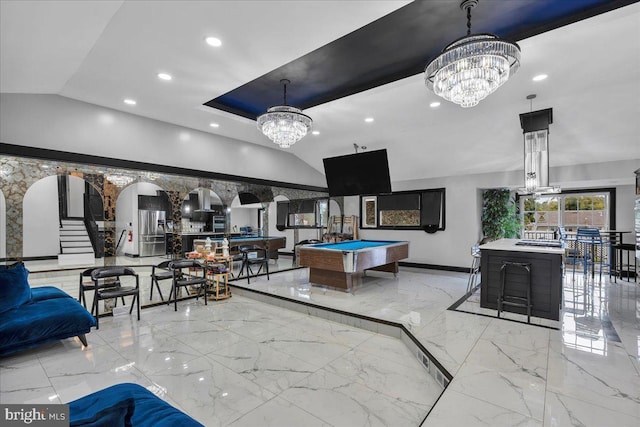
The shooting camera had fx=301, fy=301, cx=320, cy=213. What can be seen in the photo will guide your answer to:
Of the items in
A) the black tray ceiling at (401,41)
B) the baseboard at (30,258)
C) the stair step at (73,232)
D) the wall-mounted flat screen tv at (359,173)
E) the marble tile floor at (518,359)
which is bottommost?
the marble tile floor at (518,359)

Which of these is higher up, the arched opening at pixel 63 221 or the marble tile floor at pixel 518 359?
the arched opening at pixel 63 221

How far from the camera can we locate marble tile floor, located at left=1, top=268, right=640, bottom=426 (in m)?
2.23

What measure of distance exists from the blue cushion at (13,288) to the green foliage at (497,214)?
Result: 8.99 m

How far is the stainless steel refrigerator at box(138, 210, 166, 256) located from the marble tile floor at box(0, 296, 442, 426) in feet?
6.30

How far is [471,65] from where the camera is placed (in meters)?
2.64

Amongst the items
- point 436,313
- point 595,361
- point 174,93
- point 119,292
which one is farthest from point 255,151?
point 595,361

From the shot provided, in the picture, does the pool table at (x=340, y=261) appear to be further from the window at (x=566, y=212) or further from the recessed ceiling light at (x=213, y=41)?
the window at (x=566, y=212)

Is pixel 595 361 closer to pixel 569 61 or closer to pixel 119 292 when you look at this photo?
pixel 569 61

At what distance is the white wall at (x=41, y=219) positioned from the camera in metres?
4.48

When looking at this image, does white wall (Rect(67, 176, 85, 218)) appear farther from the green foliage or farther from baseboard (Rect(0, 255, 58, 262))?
the green foliage

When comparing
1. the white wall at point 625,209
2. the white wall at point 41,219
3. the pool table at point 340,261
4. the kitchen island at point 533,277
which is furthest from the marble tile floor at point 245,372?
the white wall at point 625,209

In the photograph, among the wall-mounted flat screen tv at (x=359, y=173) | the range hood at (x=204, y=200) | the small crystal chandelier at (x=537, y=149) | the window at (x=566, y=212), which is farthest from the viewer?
the window at (x=566, y=212)

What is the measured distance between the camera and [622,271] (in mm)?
6883

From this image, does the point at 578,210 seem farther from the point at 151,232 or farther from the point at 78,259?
the point at 78,259
